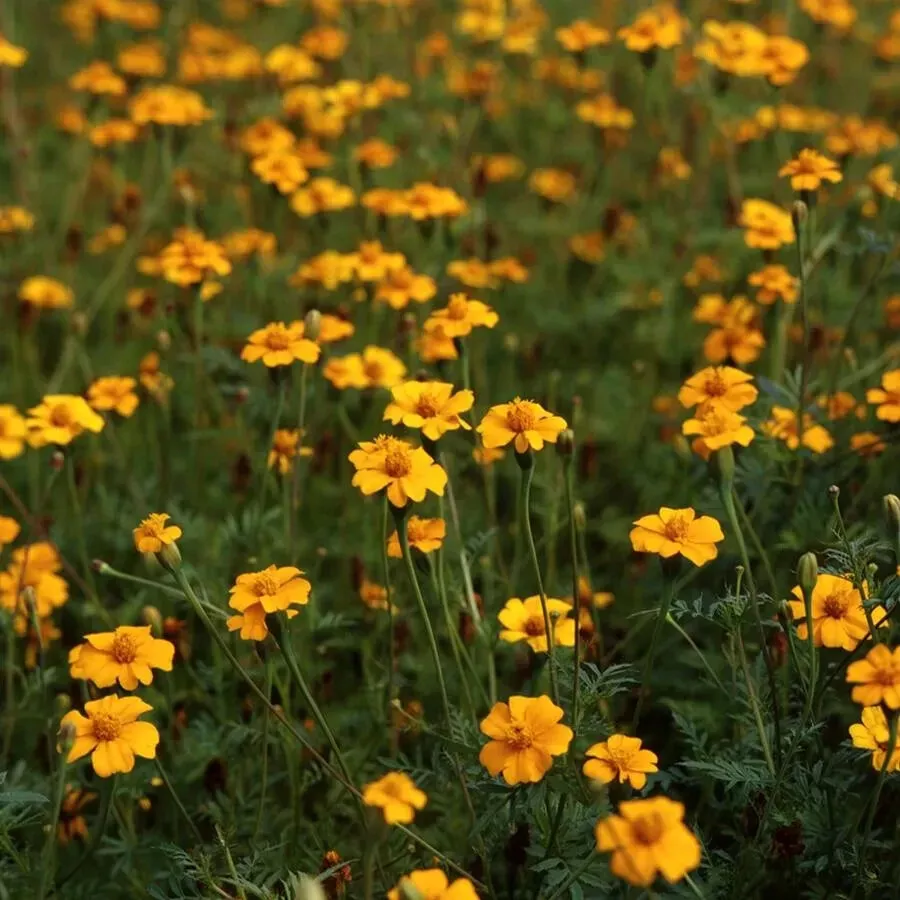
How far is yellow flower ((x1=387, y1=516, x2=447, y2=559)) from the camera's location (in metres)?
1.82

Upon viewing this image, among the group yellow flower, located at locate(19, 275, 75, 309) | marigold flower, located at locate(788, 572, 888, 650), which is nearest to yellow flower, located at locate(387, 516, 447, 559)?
marigold flower, located at locate(788, 572, 888, 650)

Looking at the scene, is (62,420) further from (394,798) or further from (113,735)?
(394,798)

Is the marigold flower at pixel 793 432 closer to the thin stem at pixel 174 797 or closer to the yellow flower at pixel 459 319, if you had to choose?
the yellow flower at pixel 459 319

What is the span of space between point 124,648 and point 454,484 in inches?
46.6

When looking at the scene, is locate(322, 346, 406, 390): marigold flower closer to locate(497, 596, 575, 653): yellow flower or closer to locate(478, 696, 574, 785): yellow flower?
locate(497, 596, 575, 653): yellow flower

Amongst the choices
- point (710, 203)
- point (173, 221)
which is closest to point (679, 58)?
point (710, 203)

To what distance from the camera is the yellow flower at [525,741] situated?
152 centimetres

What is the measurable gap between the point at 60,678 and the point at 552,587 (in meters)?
1.05

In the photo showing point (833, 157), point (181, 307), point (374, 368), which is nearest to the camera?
point (374, 368)

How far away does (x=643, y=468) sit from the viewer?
9.60 feet

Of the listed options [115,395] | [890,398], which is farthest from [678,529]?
[115,395]

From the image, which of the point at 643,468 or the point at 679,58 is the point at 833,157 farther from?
the point at 643,468

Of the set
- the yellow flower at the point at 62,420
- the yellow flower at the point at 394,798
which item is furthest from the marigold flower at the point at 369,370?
the yellow flower at the point at 394,798

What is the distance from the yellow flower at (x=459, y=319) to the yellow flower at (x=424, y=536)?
0.43 m
